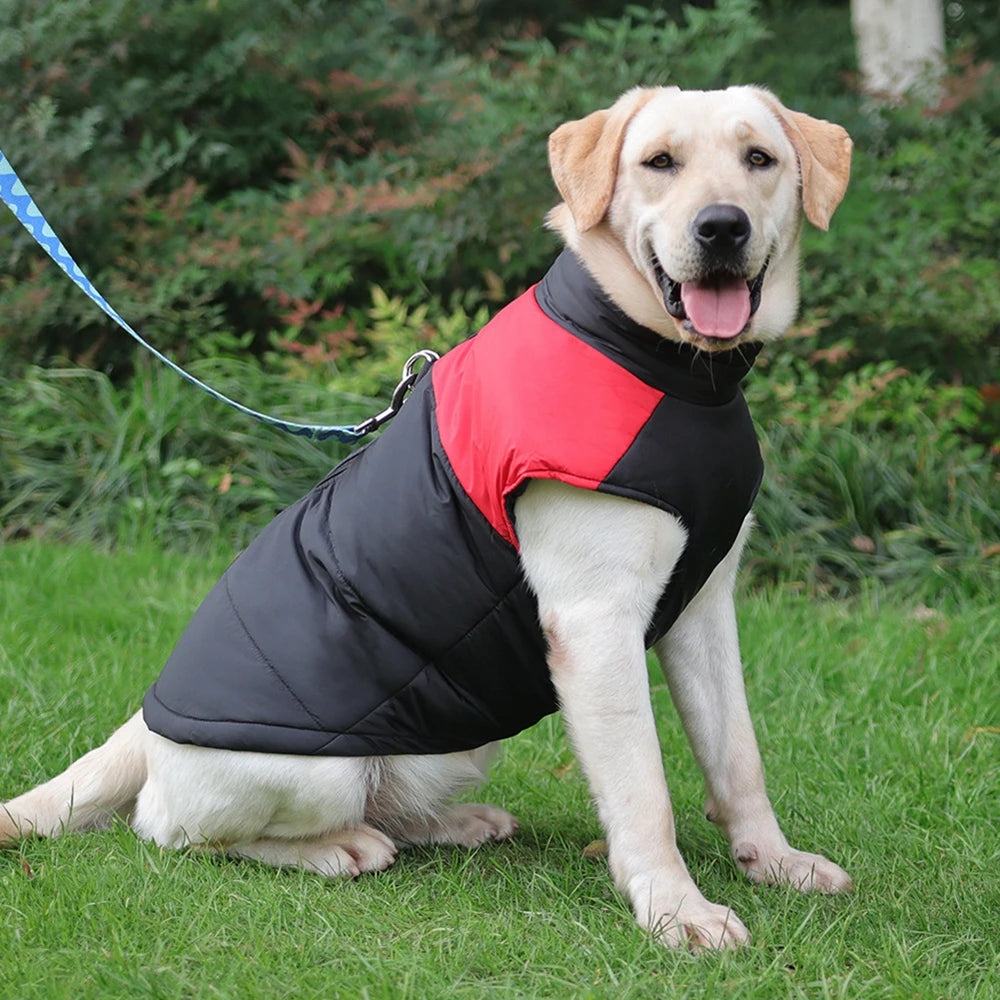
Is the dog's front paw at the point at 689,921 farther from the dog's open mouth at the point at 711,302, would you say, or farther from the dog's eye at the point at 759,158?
the dog's eye at the point at 759,158

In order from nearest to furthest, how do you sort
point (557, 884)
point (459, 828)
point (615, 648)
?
point (615, 648)
point (557, 884)
point (459, 828)

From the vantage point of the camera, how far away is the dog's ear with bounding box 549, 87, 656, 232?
9.64ft

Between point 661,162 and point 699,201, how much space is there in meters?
0.19

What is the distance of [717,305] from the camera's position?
113 inches

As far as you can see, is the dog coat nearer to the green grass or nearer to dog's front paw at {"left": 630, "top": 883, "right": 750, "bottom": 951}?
the green grass

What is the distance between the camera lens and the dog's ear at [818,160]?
3.05 meters

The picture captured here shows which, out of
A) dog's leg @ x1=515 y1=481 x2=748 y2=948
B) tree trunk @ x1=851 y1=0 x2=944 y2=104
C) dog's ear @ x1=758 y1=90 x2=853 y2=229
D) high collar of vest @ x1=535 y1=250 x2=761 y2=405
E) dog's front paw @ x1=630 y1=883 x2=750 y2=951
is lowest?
dog's front paw @ x1=630 y1=883 x2=750 y2=951

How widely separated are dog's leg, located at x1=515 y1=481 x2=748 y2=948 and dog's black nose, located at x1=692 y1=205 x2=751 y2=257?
1.90 ft

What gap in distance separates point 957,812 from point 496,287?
4.14 meters

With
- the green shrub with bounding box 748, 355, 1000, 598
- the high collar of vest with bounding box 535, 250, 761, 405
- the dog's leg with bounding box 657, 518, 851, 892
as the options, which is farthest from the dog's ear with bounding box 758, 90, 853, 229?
the green shrub with bounding box 748, 355, 1000, 598

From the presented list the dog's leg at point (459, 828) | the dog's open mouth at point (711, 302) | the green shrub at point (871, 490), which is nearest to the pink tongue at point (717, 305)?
the dog's open mouth at point (711, 302)

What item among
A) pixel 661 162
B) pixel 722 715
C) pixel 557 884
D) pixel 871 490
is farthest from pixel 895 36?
pixel 557 884

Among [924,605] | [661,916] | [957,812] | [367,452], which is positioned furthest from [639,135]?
[924,605]

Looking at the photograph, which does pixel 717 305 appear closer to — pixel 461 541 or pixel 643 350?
pixel 643 350
